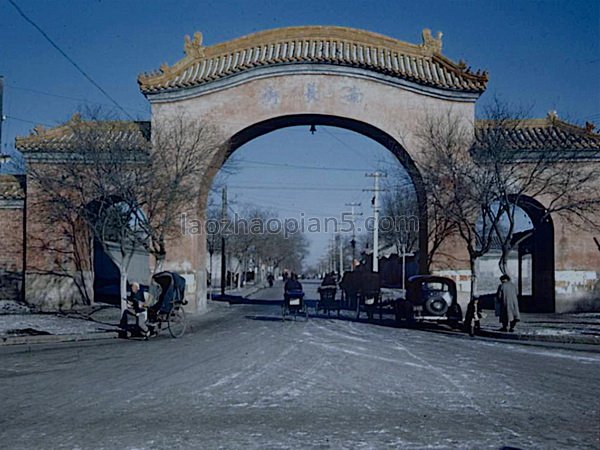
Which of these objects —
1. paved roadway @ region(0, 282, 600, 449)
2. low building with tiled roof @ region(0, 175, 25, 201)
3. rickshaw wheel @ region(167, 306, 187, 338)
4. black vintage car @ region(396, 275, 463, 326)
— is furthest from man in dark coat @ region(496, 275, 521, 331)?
low building with tiled roof @ region(0, 175, 25, 201)

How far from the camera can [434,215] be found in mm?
27281

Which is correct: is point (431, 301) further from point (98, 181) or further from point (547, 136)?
point (98, 181)

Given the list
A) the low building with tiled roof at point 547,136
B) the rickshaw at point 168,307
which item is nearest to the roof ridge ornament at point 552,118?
the low building with tiled roof at point 547,136

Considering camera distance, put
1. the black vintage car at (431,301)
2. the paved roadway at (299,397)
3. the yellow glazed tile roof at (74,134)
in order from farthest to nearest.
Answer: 1. the yellow glazed tile roof at (74,134)
2. the black vintage car at (431,301)
3. the paved roadway at (299,397)

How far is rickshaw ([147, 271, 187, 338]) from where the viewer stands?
18469 mm

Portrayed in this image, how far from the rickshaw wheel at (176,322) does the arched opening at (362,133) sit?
10.3m

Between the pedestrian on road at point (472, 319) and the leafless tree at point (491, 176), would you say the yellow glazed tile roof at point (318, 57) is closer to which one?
the leafless tree at point (491, 176)

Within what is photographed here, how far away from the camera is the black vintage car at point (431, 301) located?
21656 mm

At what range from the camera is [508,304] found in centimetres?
1973

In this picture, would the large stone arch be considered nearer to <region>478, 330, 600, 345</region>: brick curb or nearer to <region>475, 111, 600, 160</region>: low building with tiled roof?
<region>475, 111, 600, 160</region>: low building with tiled roof

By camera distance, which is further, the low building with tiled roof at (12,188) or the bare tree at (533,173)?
the low building with tiled roof at (12,188)

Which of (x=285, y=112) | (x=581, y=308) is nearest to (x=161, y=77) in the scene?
(x=285, y=112)

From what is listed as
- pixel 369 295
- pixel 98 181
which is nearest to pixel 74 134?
pixel 98 181

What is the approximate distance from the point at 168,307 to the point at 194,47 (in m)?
13.7
